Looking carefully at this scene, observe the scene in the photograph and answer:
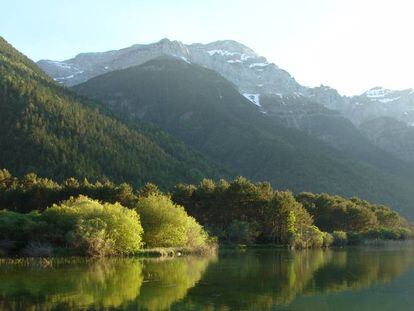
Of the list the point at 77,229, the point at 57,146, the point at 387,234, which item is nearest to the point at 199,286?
the point at 77,229

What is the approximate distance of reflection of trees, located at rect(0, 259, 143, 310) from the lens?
3431 centimetres

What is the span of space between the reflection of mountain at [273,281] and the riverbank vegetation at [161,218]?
17580 millimetres

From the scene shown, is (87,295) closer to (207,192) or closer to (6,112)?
(207,192)

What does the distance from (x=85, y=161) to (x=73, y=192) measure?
69416 millimetres

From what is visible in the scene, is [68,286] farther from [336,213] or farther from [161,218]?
[336,213]

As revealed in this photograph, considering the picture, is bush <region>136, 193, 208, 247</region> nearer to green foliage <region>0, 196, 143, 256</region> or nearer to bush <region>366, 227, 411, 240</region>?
green foliage <region>0, 196, 143, 256</region>

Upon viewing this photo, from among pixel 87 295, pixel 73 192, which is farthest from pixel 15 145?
pixel 87 295

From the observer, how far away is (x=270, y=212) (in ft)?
362

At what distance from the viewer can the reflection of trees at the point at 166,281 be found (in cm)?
3603

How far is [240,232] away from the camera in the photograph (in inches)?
4087

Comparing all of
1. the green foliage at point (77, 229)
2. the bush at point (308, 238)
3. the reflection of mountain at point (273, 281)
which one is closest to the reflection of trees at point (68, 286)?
the reflection of mountain at point (273, 281)

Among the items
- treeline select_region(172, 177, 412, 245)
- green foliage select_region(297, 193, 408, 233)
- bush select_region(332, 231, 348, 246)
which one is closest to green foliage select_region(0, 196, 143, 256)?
treeline select_region(172, 177, 412, 245)

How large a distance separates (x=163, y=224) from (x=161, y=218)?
3.28 feet

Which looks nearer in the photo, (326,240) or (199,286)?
(199,286)
